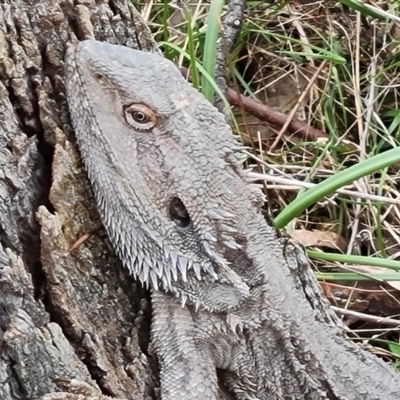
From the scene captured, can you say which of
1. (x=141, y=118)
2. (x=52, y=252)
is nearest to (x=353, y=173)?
(x=141, y=118)

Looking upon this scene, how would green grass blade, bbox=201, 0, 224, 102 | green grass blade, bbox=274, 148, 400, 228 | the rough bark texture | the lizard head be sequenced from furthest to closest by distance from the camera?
green grass blade, bbox=201, 0, 224, 102, green grass blade, bbox=274, 148, 400, 228, the lizard head, the rough bark texture

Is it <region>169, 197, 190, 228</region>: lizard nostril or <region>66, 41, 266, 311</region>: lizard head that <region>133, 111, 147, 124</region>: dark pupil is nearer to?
<region>66, 41, 266, 311</region>: lizard head

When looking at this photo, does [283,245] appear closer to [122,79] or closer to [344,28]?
[122,79]

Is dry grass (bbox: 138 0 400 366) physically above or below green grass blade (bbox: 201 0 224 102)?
below

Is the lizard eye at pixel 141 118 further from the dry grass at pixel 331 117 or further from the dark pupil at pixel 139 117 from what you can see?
the dry grass at pixel 331 117

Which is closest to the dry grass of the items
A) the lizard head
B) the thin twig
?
the thin twig

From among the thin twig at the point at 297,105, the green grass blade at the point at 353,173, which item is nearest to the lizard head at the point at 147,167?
the green grass blade at the point at 353,173

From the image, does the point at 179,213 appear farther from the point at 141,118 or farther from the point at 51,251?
the point at 51,251
